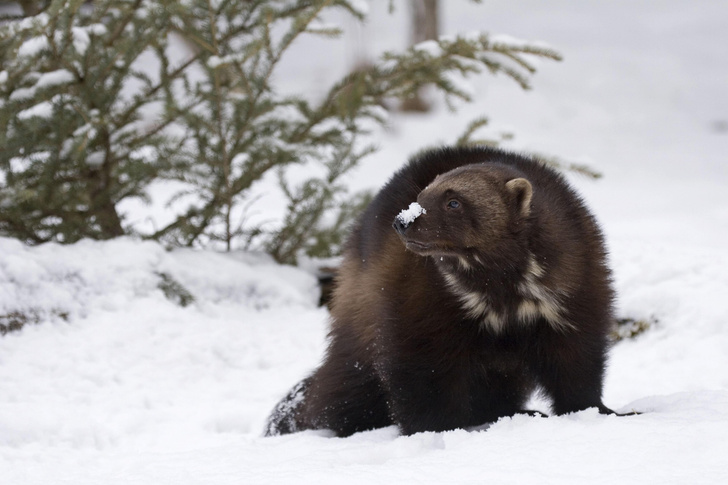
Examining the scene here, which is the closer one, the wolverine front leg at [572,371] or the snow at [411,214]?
the snow at [411,214]

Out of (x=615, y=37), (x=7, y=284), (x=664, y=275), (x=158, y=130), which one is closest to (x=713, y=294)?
(x=664, y=275)

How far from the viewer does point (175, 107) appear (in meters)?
4.41

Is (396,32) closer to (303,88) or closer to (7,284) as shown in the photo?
(303,88)

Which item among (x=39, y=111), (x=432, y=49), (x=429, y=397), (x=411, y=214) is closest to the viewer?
(x=411, y=214)

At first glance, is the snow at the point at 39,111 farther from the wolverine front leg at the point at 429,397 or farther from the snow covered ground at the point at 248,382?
→ the wolverine front leg at the point at 429,397

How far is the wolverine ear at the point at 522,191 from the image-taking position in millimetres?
2533

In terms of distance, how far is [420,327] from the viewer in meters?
2.63

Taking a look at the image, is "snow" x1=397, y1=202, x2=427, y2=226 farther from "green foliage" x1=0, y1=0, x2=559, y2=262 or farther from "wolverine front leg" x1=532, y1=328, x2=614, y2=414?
"green foliage" x1=0, y1=0, x2=559, y2=262

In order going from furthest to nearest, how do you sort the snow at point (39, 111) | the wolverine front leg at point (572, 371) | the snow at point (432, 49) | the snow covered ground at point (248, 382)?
the snow at point (432, 49) < the snow at point (39, 111) < the wolverine front leg at point (572, 371) < the snow covered ground at point (248, 382)

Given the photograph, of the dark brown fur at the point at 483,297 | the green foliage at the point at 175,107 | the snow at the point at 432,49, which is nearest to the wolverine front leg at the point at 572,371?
the dark brown fur at the point at 483,297

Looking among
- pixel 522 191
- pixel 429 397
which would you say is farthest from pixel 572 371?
pixel 522 191

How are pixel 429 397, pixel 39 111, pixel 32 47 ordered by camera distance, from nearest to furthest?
pixel 429 397 → pixel 32 47 → pixel 39 111

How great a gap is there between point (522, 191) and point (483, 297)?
1.17ft

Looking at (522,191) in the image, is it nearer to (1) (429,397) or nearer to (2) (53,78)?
(1) (429,397)
